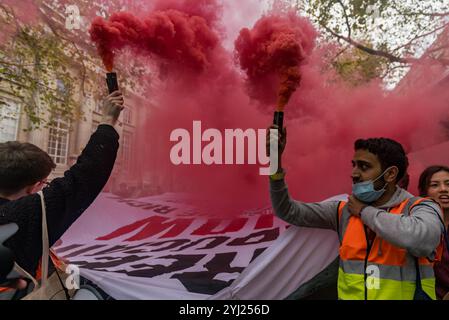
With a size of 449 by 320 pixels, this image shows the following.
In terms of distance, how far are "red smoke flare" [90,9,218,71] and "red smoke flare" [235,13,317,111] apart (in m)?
0.25

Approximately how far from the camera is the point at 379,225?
61.5 inches

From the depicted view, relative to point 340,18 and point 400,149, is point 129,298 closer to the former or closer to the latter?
point 400,149

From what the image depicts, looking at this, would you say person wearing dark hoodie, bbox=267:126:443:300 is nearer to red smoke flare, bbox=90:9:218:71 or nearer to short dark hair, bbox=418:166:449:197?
short dark hair, bbox=418:166:449:197

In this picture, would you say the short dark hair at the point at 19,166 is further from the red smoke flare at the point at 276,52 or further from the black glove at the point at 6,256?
the red smoke flare at the point at 276,52

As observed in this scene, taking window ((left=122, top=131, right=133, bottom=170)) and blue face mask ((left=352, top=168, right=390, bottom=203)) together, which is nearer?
blue face mask ((left=352, top=168, right=390, bottom=203))

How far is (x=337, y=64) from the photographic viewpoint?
258cm

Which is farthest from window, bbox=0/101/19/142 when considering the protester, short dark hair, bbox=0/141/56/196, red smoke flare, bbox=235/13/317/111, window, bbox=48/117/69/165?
the protester

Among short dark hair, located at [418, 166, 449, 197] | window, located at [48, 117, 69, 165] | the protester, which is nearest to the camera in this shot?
the protester

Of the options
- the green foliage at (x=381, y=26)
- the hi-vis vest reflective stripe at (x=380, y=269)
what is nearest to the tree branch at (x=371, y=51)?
the green foliage at (x=381, y=26)

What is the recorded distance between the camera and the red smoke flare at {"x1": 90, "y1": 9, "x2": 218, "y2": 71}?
201 centimetres

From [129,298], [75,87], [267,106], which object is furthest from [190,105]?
[129,298]

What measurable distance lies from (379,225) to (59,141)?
6.10 feet

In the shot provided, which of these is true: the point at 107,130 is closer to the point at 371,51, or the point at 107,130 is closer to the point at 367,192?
the point at 367,192

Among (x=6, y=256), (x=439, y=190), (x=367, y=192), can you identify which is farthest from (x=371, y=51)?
(x=6, y=256)
